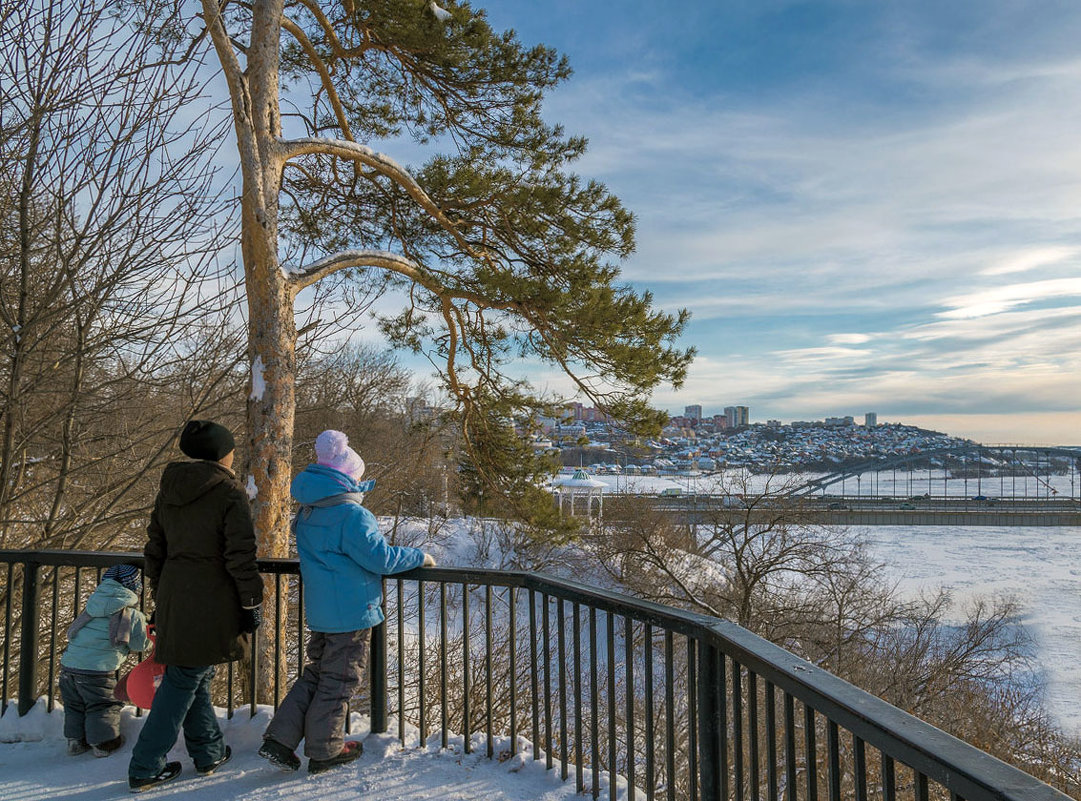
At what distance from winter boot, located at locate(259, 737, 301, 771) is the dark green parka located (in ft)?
1.46

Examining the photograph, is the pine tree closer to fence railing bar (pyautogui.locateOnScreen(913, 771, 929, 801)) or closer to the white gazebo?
fence railing bar (pyautogui.locateOnScreen(913, 771, 929, 801))

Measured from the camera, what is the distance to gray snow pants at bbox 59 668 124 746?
11.8 ft

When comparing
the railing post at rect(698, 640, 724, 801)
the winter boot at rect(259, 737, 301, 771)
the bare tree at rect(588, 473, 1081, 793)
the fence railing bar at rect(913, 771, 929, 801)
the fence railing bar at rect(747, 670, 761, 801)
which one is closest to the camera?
the fence railing bar at rect(913, 771, 929, 801)

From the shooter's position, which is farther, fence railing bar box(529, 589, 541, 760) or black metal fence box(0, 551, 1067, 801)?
fence railing bar box(529, 589, 541, 760)

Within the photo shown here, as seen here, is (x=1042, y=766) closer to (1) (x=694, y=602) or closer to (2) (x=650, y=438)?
(1) (x=694, y=602)

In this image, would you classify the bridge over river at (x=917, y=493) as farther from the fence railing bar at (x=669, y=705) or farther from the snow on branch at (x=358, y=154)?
the fence railing bar at (x=669, y=705)

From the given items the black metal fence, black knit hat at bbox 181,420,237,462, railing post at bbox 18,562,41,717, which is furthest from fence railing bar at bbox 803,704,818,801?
railing post at bbox 18,562,41,717

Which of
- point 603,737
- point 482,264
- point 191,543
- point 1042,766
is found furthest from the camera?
point 1042,766

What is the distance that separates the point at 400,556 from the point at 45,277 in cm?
362

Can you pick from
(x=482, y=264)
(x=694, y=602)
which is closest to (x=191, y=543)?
(x=482, y=264)

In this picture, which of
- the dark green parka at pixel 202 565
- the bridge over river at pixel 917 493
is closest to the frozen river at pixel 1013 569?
the bridge over river at pixel 917 493

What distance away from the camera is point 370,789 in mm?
3301

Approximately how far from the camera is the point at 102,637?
3586 mm

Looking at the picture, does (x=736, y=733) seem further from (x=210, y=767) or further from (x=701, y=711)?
(x=210, y=767)
